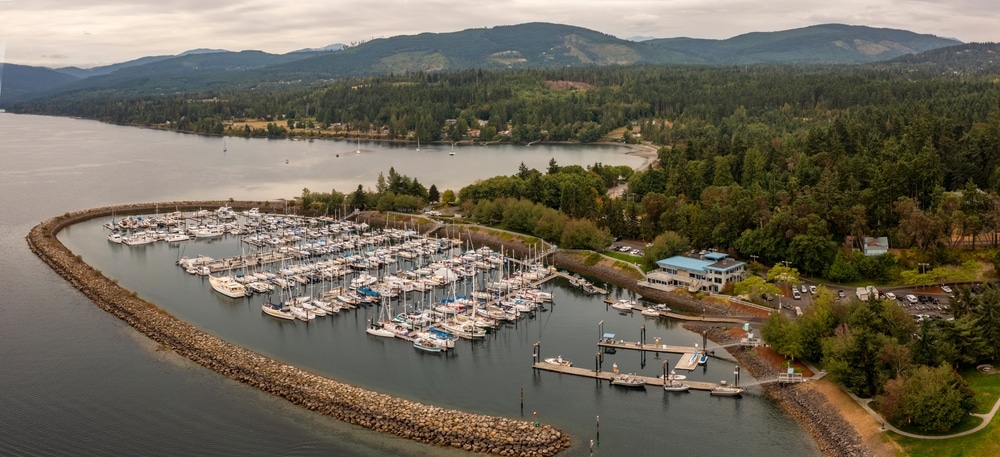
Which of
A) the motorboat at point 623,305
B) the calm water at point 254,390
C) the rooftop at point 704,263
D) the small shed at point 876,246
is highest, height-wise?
the small shed at point 876,246

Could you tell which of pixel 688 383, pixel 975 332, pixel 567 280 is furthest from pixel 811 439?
pixel 567 280

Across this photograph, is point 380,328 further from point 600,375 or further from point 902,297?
point 902,297

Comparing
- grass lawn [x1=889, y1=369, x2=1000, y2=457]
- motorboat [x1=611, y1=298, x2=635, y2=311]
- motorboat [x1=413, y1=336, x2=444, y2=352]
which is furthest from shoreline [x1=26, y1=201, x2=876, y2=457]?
motorboat [x1=413, y1=336, x2=444, y2=352]

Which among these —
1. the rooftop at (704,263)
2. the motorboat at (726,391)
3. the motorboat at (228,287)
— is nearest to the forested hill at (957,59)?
the rooftop at (704,263)

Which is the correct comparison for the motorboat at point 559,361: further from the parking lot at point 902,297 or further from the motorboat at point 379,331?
the parking lot at point 902,297

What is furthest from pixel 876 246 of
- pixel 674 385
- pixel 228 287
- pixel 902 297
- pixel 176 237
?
pixel 176 237

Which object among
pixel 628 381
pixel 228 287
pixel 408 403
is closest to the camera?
pixel 408 403
